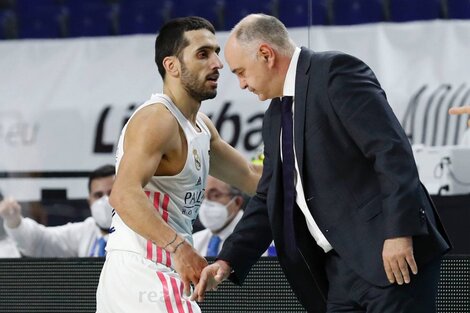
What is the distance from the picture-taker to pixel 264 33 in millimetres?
4078

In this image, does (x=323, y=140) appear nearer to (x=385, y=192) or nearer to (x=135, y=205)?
(x=385, y=192)

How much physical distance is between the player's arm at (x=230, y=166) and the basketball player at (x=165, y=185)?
0.20 metres

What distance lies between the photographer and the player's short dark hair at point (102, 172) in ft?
24.2

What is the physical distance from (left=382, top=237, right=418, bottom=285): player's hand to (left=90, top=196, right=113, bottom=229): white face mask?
3618 millimetres

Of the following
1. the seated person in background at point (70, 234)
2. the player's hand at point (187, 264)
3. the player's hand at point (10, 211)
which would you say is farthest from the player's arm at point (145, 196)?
the player's hand at point (10, 211)

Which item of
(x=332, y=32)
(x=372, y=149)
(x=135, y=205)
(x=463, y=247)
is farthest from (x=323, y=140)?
(x=332, y=32)

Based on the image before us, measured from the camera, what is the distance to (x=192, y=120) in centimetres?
481

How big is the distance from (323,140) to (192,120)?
40.5 inches

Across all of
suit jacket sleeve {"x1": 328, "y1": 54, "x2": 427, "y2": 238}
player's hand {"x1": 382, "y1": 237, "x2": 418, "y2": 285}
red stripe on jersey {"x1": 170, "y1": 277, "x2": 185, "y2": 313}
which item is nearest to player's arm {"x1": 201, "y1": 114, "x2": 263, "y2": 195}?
red stripe on jersey {"x1": 170, "y1": 277, "x2": 185, "y2": 313}

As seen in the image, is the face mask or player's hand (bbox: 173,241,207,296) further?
the face mask

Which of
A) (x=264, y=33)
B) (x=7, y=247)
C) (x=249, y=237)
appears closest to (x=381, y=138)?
(x=264, y=33)

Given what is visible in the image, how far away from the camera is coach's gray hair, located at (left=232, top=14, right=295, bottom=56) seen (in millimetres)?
4066

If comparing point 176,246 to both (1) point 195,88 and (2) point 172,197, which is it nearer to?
(2) point 172,197

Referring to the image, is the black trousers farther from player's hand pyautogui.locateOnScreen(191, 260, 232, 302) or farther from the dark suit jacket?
player's hand pyautogui.locateOnScreen(191, 260, 232, 302)
